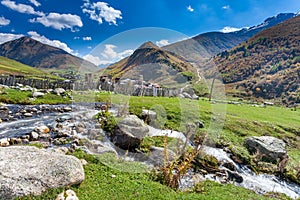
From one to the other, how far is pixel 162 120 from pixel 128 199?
14.9m

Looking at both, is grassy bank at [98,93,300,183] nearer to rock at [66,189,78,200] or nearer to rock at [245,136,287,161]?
rock at [245,136,287,161]

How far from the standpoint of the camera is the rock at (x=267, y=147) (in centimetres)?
1805

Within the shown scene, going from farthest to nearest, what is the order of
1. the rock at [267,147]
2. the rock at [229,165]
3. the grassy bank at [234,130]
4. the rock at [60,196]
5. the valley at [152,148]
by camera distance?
the grassy bank at [234,130]
the rock at [267,147]
the rock at [229,165]
the valley at [152,148]
the rock at [60,196]

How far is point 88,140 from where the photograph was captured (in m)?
16.2

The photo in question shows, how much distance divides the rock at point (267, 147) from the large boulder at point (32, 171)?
15.0 meters

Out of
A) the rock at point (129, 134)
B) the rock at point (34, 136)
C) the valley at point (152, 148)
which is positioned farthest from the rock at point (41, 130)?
the rock at point (129, 134)

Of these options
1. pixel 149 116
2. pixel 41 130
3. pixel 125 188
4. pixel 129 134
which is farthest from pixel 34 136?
pixel 149 116

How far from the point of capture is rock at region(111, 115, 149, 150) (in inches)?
608

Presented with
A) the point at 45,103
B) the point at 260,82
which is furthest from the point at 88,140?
the point at 260,82

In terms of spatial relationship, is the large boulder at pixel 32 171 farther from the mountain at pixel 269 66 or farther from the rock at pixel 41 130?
the mountain at pixel 269 66

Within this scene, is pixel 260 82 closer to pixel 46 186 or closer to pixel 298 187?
pixel 298 187

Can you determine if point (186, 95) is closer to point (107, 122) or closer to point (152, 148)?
point (107, 122)

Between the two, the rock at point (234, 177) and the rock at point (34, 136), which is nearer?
the rock at point (234, 177)

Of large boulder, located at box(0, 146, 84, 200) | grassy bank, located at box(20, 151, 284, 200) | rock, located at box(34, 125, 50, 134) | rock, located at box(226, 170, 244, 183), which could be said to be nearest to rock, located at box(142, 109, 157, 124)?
rock, located at box(34, 125, 50, 134)
